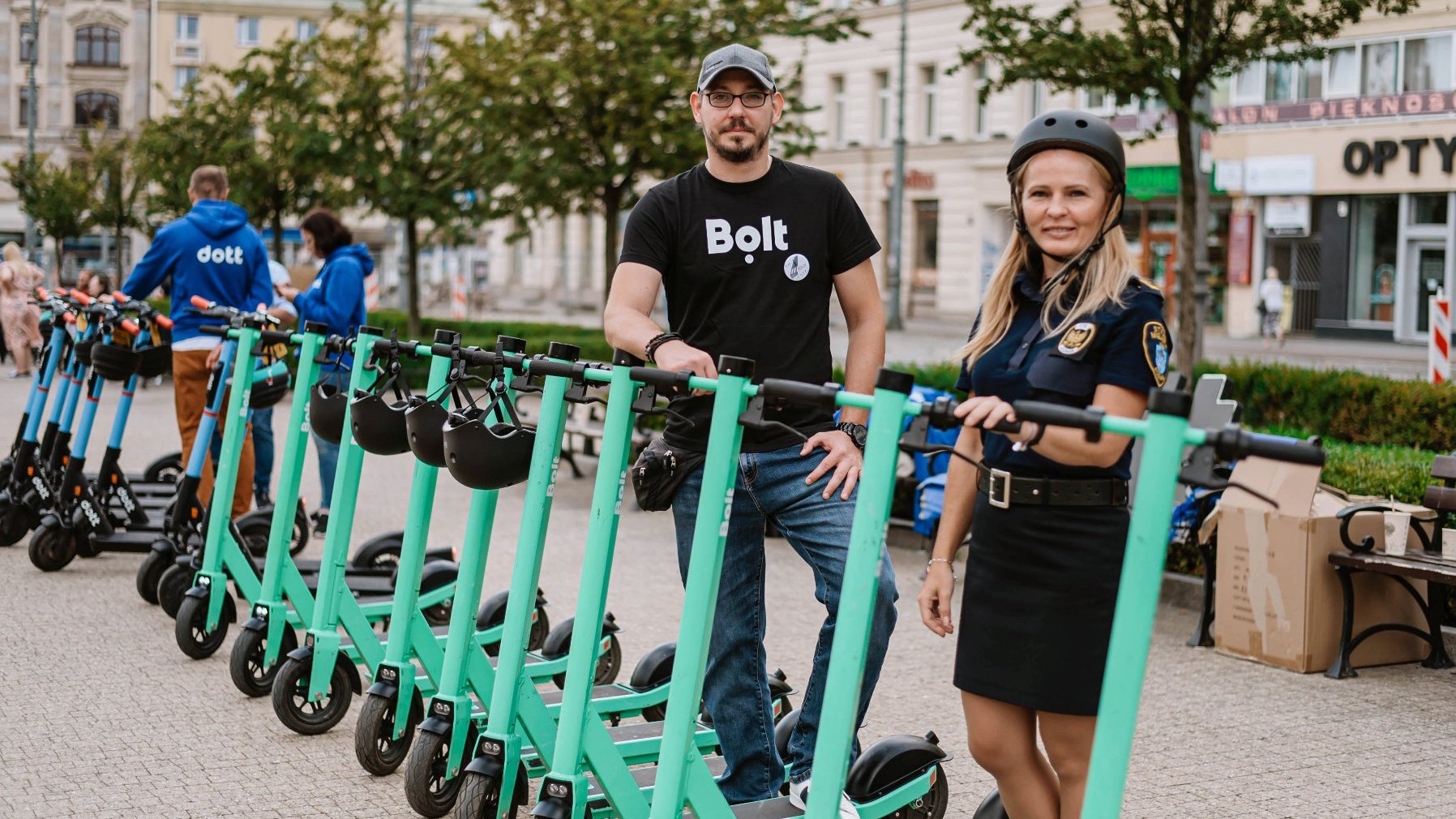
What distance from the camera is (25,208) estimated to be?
41.2 meters

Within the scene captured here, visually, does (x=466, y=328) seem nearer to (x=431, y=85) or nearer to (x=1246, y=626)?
(x=431, y=85)

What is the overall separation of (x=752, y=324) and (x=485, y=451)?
0.77 metres

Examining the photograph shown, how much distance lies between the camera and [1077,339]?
10.7 feet

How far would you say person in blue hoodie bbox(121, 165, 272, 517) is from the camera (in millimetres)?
9016

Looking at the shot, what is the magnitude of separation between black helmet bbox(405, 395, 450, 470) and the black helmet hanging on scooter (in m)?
1.87

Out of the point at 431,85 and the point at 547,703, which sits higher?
the point at 431,85

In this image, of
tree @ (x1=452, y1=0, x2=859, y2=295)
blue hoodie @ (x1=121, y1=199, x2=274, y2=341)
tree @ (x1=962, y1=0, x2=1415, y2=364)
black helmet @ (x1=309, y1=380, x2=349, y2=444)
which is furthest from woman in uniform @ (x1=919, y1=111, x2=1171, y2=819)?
tree @ (x1=452, y1=0, x2=859, y2=295)

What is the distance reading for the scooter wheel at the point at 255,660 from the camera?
5973 millimetres

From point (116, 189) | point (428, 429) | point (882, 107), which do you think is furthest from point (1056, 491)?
point (882, 107)

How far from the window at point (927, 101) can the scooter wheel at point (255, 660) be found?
35.9 metres

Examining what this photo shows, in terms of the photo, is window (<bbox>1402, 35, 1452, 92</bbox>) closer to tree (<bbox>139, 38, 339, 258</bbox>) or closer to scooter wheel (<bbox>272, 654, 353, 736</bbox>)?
tree (<bbox>139, 38, 339, 258</bbox>)

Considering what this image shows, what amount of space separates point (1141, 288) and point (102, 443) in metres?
12.4

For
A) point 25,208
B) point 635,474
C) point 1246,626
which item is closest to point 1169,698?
point 1246,626

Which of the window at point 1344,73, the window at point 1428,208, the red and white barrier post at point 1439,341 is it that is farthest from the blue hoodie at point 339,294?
the window at point 1344,73
